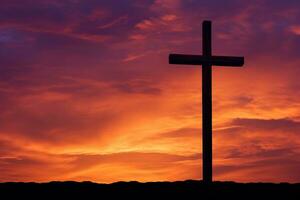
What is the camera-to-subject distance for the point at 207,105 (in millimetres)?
12969

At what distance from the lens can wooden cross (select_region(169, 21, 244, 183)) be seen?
41.5ft

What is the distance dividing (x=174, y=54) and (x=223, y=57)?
4.46 ft
